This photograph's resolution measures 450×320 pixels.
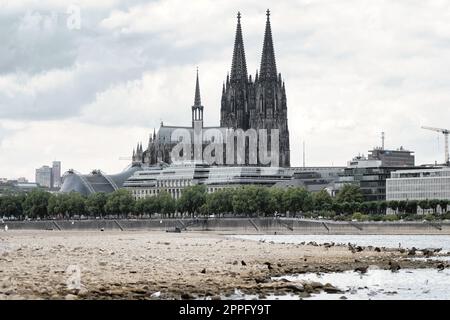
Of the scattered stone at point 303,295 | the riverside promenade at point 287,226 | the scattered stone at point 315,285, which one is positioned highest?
the riverside promenade at point 287,226

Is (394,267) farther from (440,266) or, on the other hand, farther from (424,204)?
(424,204)

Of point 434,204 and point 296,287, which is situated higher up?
point 434,204

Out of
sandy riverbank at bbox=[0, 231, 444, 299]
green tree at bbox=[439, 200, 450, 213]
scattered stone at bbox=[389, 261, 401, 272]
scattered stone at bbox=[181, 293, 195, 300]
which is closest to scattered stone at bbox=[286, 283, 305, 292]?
sandy riverbank at bbox=[0, 231, 444, 299]

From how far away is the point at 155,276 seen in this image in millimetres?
50219

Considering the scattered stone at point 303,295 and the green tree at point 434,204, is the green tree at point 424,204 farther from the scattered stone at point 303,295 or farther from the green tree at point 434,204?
the scattered stone at point 303,295

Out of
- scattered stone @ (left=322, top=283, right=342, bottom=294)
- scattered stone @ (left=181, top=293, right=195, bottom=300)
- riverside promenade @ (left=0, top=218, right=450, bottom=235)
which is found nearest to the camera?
scattered stone @ (left=181, top=293, right=195, bottom=300)

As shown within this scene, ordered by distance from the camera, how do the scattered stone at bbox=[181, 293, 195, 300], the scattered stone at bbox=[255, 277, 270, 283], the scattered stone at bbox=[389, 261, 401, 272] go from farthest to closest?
the scattered stone at bbox=[389, 261, 401, 272] < the scattered stone at bbox=[255, 277, 270, 283] < the scattered stone at bbox=[181, 293, 195, 300]

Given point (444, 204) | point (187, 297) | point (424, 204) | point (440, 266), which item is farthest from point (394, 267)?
point (444, 204)

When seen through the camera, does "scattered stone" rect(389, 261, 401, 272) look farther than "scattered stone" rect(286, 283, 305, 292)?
Yes

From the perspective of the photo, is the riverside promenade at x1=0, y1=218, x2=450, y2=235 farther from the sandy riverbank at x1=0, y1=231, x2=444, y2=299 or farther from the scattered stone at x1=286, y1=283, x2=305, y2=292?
the scattered stone at x1=286, y1=283, x2=305, y2=292

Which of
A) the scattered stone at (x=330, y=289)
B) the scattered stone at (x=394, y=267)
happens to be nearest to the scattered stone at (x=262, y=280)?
the scattered stone at (x=330, y=289)
